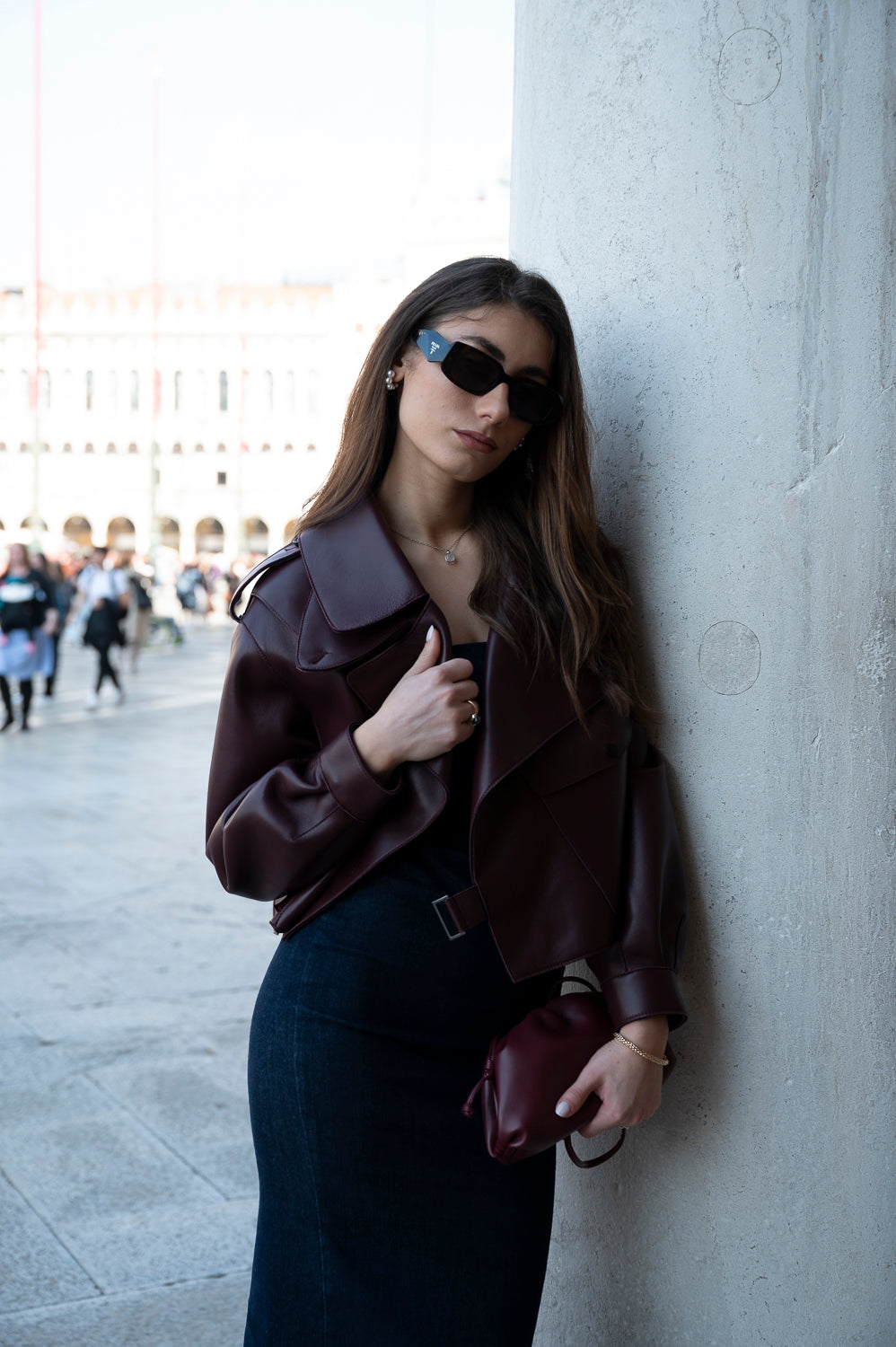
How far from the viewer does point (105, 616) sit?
487 inches

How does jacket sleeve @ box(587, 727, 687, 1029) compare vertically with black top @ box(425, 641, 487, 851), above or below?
below

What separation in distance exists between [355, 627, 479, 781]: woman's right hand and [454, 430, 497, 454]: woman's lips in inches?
10.3

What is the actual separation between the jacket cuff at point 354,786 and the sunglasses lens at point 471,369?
15.7 inches

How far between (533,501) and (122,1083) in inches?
86.8

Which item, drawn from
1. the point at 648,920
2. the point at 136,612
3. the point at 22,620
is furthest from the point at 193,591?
the point at 648,920

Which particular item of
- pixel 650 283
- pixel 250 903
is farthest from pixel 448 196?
pixel 650 283

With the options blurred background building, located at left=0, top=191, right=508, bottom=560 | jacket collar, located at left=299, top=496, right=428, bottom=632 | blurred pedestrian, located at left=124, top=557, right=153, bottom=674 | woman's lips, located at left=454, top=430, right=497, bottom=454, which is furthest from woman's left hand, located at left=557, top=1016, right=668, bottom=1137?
blurred background building, located at left=0, top=191, right=508, bottom=560

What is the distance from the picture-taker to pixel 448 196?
4022 centimetres

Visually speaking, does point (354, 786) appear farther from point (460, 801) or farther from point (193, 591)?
point (193, 591)

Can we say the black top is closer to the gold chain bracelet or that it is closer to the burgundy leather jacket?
the burgundy leather jacket

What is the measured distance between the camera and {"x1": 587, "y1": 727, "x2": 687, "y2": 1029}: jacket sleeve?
140 centimetres

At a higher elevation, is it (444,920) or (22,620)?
(444,920)

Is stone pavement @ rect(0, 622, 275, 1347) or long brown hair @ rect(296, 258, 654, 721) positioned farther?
stone pavement @ rect(0, 622, 275, 1347)

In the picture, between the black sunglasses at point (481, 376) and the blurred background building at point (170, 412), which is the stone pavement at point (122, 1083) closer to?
the black sunglasses at point (481, 376)
